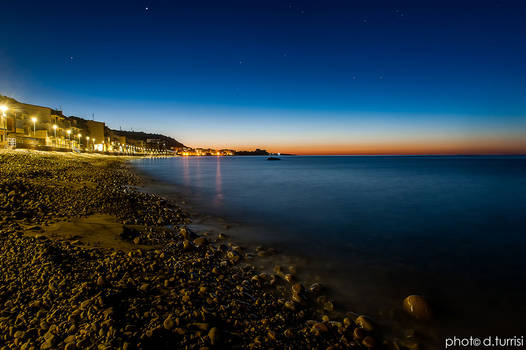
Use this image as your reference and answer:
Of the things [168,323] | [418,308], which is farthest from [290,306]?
[418,308]

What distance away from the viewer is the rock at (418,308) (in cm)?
455

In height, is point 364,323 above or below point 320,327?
below

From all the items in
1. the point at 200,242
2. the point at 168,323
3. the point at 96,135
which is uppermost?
the point at 96,135

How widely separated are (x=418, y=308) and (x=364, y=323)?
1.41 metres

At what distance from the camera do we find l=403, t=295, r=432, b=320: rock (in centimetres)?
455

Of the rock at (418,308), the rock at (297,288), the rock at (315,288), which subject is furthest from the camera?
the rock at (315,288)

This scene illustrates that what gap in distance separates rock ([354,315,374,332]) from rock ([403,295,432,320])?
45.4 inches

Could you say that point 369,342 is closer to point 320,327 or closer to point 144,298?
point 320,327

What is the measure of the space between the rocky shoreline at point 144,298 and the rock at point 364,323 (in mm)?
16

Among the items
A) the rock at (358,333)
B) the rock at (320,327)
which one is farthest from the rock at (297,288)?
the rock at (358,333)

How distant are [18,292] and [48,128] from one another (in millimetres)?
87066

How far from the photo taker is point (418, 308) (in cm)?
462

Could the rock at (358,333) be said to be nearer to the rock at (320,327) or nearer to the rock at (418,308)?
the rock at (320,327)

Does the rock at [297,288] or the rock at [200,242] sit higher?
the rock at [200,242]
